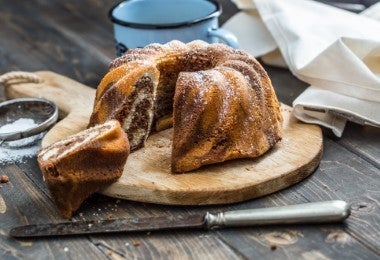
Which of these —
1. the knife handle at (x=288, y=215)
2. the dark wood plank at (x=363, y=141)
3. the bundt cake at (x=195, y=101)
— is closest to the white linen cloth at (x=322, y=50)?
the dark wood plank at (x=363, y=141)

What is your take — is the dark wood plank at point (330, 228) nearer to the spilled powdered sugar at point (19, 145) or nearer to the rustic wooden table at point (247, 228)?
the rustic wooden table at point (247, 228)

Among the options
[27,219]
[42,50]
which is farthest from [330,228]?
[42,50]

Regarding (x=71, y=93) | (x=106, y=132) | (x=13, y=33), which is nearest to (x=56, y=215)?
(x=106, y=132)

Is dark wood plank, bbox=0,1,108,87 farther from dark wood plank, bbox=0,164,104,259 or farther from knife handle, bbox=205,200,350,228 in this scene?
knife handle, bbox=205,200,350,228

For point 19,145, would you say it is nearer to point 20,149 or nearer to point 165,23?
point 20,149

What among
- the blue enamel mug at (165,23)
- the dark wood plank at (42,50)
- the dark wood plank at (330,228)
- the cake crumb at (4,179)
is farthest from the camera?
the dark wood plank at (42,50)

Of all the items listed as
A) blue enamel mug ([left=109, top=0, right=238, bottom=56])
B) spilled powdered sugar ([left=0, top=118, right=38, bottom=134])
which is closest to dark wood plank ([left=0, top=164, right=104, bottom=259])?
spilled powdered sugar ([left=0, top=118, right=38, bottom=134])

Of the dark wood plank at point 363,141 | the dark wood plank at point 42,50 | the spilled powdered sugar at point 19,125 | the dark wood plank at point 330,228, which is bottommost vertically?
the dark wood plank at point 42,50
